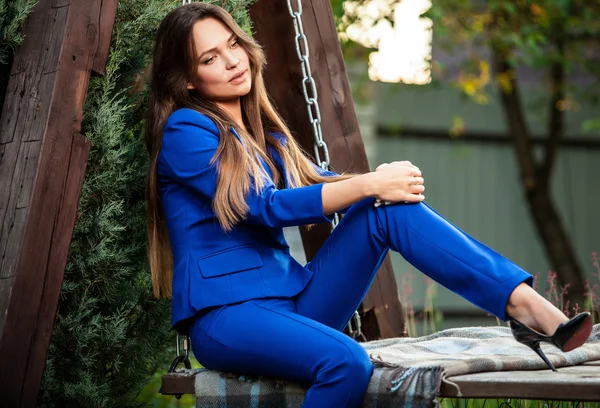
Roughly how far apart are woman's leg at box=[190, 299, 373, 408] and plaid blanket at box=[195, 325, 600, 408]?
4 centimetres

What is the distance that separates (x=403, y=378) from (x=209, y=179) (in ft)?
3.01

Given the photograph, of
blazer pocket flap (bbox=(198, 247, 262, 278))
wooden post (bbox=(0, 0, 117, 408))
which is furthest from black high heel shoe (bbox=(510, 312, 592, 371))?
wooden post (bbox=(0, 0, 117, 408))

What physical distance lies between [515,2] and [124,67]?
5447 mm

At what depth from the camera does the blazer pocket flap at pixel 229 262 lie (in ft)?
8.86

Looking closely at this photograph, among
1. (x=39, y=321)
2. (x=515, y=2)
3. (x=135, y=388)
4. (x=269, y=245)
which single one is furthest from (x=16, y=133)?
(x=515, y=2)

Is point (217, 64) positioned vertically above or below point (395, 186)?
above

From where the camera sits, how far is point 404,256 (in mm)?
2621

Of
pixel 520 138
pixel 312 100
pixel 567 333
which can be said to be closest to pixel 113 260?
pixel 312 100

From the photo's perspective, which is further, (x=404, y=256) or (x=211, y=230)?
(x=211, y=230)

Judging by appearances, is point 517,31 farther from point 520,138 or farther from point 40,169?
point 40,169

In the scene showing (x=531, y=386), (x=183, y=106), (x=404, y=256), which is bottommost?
(x=531, y=386)

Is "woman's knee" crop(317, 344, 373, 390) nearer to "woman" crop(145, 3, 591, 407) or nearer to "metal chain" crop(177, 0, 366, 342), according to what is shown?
"woman" crop(145, 3, 591, 407)

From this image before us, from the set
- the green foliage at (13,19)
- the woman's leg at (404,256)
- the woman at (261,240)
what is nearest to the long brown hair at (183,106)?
the woman at (261,240)

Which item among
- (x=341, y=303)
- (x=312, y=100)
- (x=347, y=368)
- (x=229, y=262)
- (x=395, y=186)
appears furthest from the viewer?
(x=312, y=100)
